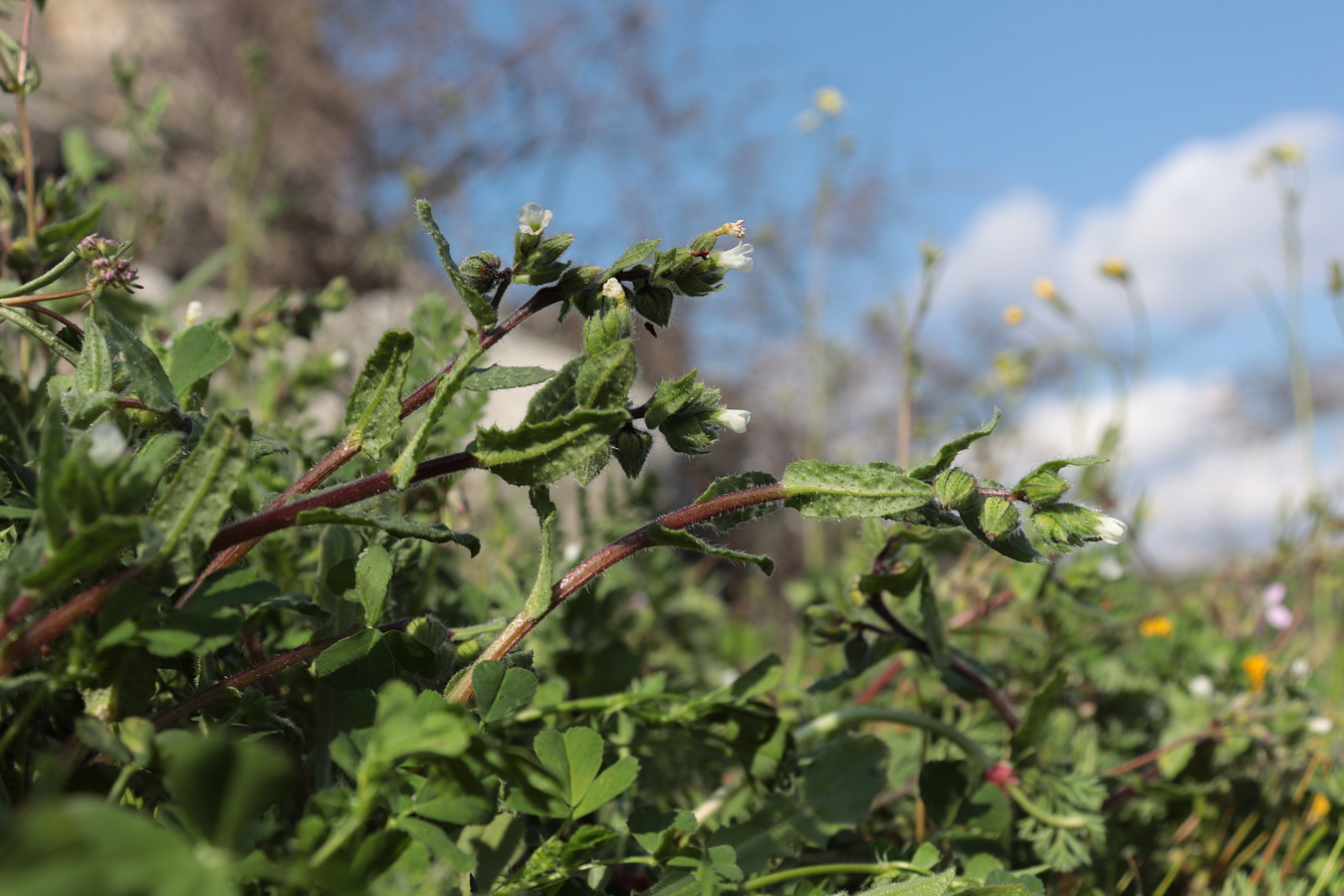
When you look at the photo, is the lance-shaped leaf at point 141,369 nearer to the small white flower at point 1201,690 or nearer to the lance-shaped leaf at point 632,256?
the lance-shaped leaf at point 632,256

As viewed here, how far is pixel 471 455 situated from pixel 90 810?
1.18ft

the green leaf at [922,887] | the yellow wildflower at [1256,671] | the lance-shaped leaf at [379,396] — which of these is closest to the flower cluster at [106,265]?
the lance-shaped leaf at [379,396]

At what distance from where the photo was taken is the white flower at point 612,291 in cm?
80

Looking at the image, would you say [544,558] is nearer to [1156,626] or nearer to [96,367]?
[96,367]

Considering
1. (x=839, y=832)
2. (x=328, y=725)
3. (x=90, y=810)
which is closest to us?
(x=90, y=810)

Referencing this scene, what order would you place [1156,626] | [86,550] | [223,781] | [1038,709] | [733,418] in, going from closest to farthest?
[223,781] → [86,550] → [733,418] → [1038,709] → [1156,626]

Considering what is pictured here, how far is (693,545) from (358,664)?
291 millimetres

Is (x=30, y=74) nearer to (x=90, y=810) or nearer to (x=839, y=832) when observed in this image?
(x=90, y=810)

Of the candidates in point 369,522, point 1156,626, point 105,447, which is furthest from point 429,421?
point 1156,626

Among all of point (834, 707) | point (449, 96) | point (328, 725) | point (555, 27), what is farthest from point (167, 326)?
point (555, 27)

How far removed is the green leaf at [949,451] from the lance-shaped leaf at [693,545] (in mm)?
135

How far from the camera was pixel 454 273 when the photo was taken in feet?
2.50

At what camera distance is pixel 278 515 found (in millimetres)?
689

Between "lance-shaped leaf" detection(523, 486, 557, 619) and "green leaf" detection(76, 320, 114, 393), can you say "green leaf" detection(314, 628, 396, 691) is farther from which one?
"green leaf" detection(76, 320, 114, 393)
